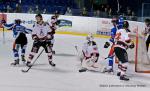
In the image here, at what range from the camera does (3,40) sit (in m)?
18.3

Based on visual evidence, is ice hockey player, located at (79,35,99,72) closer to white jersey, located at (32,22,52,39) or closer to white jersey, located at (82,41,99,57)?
white jersey, located at (82,41,99,57)

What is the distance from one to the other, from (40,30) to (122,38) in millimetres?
2310

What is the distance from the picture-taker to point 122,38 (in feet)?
33.5

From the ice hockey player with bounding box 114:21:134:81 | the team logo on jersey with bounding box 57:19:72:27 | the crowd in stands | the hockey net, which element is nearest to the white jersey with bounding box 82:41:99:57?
the ice hockey player with bounding box 114:21:134:81

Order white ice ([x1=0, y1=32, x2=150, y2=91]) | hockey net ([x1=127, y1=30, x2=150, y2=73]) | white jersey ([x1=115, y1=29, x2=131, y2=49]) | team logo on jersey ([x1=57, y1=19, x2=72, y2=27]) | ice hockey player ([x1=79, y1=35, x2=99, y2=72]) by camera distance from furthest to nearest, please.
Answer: team logo on jersey ([x1=57, y1=19, x2=72, y2=27]), hockey net ([x1=127, y1=30, x2=150, y2=73]), ice hockey player ([x1=79, y1=35, x2=99, y2=72]), white jersey ([x1=115, y1=29, x2=131, y2=49]), white ice ([x1=0, y1=32, x2=150, y2=91])

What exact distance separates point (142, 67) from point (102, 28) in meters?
8.99

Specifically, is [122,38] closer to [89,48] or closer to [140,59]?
[89,48]

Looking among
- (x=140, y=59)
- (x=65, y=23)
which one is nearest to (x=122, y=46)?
(x=140, y=59)

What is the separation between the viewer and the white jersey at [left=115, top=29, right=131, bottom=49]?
1017 cm

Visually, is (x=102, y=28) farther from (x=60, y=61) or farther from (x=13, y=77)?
(x=13, y=77)

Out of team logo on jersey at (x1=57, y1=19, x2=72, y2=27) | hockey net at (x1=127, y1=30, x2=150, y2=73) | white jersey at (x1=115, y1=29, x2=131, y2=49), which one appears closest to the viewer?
white jersey at (x1=115, y1=29, x2=131, y2=49)

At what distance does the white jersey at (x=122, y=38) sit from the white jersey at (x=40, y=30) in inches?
80.7

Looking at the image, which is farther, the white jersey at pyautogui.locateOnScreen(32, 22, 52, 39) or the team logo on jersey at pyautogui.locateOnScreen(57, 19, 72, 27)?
the team logo on jersey at pyautogui.locateOnScreen(57, 19, 72, 27)

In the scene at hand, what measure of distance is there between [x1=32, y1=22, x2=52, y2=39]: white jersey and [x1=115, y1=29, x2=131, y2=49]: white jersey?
6.72 feet
